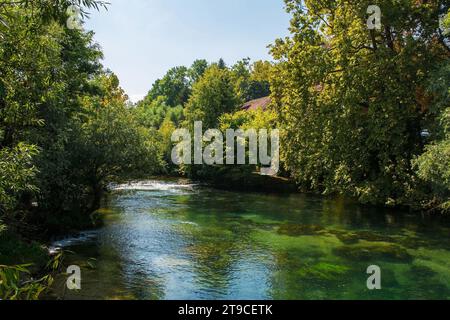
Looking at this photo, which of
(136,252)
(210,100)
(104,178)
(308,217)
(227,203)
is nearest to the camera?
(136,252)

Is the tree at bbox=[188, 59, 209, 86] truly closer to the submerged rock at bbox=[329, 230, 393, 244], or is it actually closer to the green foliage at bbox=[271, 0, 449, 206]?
the green foliage at bbox=[271, 0, 449, 206]

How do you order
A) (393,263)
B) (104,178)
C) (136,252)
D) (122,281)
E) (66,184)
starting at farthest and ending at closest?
(104,178), (66,184), (136,252), (393,263), (122,281)

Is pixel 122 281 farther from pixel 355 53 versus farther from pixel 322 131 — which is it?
pixel 355 53

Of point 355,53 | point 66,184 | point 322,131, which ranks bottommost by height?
point 66,184

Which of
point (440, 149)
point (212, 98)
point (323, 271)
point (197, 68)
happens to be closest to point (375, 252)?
point (323, 271)

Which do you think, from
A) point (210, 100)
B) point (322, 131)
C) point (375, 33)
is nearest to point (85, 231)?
point (322, 131)

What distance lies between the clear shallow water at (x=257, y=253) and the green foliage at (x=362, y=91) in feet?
10.3

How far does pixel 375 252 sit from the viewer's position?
18.8 m

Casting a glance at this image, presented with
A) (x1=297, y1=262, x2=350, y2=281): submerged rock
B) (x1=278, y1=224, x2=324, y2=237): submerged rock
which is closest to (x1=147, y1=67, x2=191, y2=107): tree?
(x1=278, y1=224, x2=324, y2=237): submerged rock

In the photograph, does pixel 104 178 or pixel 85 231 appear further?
pixel 104 178

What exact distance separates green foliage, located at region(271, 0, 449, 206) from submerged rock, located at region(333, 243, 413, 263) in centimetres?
612

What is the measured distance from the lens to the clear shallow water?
1402 cm

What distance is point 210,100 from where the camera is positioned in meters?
51.5

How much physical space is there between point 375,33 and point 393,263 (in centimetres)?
1514
